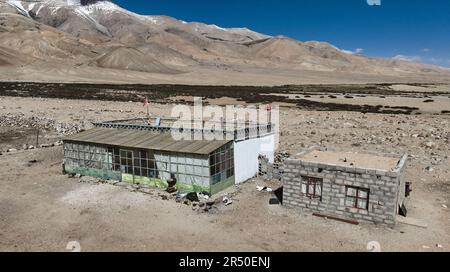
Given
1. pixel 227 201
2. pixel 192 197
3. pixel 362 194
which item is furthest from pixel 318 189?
pixel 192 197

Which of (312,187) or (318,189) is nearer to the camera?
(318,189)

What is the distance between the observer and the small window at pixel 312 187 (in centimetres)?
2036

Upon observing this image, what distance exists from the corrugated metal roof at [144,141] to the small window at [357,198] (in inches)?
292

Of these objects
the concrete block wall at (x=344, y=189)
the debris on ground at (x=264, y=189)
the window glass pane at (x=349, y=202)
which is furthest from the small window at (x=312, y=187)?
the debris on ground at (x=264, y=189)

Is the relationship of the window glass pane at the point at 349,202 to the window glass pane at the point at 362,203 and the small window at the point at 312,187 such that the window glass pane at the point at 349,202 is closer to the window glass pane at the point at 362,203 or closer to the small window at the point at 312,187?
the window glass pane at the point at 362,203

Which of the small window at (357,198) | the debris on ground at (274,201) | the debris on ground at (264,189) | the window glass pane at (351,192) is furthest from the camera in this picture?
the debris on ground at (264,189)

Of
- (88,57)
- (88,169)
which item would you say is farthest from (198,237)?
(88,57)

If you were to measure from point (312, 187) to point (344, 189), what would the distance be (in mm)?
1641

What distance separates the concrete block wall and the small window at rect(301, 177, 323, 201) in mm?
193

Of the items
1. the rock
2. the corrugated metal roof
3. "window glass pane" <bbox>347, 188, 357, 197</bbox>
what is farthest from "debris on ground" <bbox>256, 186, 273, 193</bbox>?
the rock

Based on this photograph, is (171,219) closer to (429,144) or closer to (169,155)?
(169,155)

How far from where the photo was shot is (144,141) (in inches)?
995

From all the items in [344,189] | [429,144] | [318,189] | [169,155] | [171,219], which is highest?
[169,155]

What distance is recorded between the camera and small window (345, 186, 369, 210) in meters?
19.3
